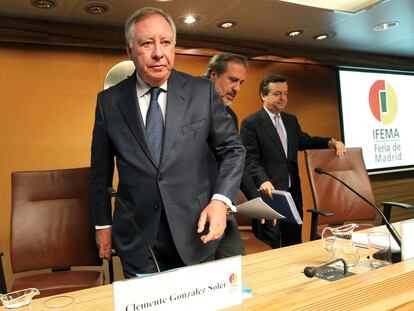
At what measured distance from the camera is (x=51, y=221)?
7.04 ft

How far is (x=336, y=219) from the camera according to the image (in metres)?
2.60

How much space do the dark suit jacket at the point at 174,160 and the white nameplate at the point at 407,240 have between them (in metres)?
0.53

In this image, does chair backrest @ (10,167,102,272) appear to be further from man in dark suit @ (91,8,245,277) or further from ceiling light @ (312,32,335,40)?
ceiling light @ (312,32,335,40)

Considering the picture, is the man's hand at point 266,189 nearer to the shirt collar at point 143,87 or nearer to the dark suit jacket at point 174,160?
the dark suit jacket at point 174,160

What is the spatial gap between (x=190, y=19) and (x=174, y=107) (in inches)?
81.6

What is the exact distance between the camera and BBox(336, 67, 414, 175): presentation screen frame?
4547 mm

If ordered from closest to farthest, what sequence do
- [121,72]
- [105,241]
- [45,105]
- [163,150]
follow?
[163,150] → [105,241] → [121,72] → [45,105]

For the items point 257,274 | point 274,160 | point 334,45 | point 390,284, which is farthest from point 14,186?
point 334,45

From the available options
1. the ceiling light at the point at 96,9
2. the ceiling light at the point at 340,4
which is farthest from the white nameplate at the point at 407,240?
the ceiling light at the point at 96,9

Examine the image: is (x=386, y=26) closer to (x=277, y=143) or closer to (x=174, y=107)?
(x=277, y=143)

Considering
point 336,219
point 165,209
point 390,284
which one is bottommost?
point 336,219

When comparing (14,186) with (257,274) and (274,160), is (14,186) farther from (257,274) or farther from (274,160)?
(274,160)

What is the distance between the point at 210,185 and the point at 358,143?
3631 millimetres

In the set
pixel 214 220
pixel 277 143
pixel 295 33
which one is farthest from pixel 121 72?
pixel 295 33
